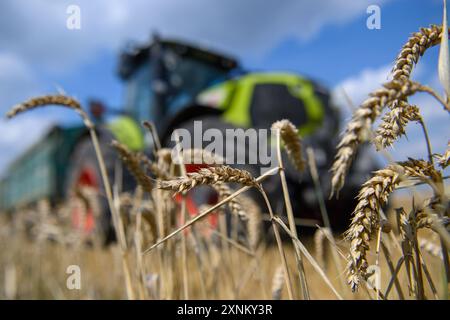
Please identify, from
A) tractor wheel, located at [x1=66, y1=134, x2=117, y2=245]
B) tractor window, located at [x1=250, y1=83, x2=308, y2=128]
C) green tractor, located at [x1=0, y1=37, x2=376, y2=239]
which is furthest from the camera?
tractor wheel, located at [x1=66, y1=134, x2=117, y2=245]

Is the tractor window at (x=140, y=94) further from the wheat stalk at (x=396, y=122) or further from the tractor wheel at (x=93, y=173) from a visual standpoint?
the wheat stalk at (x=396, y=122)

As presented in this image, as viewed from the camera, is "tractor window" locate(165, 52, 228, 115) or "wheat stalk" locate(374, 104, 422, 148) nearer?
"wheat stalk" locate(374, 104, 422, 148)

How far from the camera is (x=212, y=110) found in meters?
3.28

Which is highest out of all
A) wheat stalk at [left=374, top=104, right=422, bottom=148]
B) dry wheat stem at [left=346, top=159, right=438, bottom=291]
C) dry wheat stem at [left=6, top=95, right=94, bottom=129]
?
dry wheat stem at [left=6, top=95, right=94, bottom=129]

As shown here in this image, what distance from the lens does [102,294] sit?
59.6 inches

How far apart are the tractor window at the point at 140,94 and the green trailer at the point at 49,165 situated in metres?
0.86

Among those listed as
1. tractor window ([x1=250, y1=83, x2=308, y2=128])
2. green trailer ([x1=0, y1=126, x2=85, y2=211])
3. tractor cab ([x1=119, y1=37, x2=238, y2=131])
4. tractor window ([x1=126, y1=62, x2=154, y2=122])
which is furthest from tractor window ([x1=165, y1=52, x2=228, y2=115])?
green trailer ([x1=0, y1=126, x2=85, y2=211])

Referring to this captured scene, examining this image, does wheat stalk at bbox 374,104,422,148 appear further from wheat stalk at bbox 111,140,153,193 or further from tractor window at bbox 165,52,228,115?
tractor window at bbox 165,52,228,115

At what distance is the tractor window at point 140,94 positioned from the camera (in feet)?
13.5

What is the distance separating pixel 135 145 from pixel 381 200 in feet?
11.9

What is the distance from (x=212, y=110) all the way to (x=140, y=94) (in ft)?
4.67

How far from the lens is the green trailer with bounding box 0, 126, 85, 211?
5.79 m

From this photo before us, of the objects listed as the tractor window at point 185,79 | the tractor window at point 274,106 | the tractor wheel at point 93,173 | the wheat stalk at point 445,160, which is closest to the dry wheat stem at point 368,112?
the wheat stalk at point 445,160
